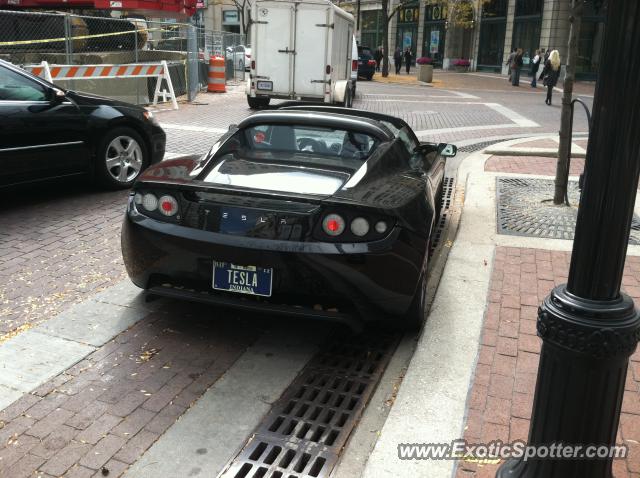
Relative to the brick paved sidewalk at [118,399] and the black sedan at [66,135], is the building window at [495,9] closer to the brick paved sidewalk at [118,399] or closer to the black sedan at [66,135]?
the black sedan at [66,135]

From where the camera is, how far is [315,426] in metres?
3.28

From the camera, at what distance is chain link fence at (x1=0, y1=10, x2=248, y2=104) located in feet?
49.3

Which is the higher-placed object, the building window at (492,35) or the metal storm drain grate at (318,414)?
the building window at (492,35)

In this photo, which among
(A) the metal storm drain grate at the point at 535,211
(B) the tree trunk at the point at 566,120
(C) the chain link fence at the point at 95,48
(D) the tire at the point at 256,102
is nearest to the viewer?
(A) the metal storm drain grate at the point at 535,211

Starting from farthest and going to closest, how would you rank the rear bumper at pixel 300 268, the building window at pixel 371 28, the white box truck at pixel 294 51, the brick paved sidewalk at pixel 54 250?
the building window at pixel 371 28, the white box truck at pixel 294 51, the brick paved sidewalk at pixel 54 250, the rear bumper at pixel 300 268

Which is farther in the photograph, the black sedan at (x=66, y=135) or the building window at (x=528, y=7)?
the building window at (x=528, y=7)

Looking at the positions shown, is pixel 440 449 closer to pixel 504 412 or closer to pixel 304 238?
pixel 504 412

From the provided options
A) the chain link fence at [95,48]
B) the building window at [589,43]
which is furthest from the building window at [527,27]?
the chain link fence at [95,48]

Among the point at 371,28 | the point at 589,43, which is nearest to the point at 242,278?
the point at 589,43

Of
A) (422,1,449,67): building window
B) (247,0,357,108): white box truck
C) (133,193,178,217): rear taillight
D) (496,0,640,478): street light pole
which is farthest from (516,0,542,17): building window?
(496,0,640,478): street light pole

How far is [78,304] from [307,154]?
→ 1.90 m

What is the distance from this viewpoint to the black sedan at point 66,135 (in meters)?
6.45

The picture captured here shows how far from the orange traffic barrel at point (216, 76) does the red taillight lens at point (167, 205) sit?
19046mm

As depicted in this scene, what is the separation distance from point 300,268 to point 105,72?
13061 millimetres
